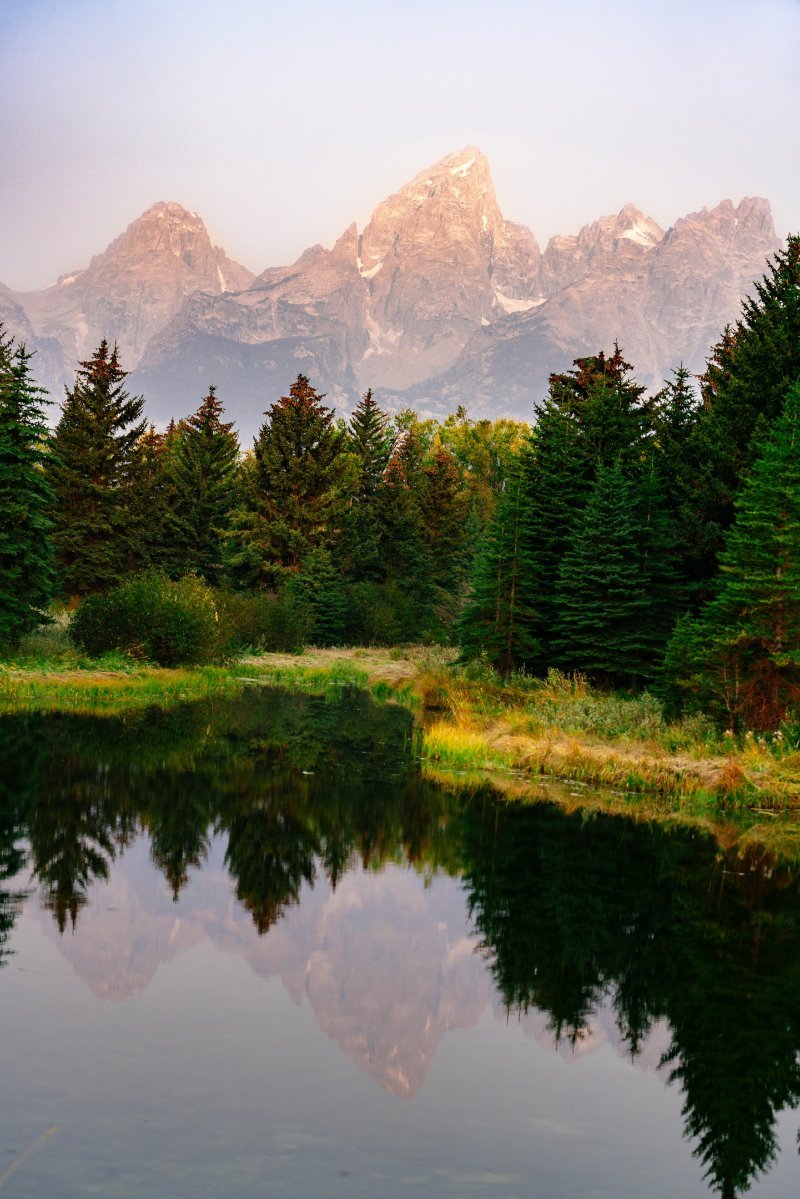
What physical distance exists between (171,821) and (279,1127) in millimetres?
10847

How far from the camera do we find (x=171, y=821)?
716 inches

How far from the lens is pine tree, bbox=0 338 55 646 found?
39438 millimetres

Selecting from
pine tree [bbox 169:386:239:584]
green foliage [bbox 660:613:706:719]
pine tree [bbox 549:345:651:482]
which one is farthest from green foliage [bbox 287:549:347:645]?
green foliage [bbox 660:613:706:719]

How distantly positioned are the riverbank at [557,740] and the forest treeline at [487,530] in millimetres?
1717

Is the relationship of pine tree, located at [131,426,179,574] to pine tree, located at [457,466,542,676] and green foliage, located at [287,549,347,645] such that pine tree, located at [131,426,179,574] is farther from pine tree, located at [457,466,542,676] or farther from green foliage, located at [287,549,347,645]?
pine tree, located at [457,466,542,676]

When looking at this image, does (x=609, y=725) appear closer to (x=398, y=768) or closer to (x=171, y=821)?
(x=398, y=768)

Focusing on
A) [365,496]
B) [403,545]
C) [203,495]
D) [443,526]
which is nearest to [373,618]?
[403,545]

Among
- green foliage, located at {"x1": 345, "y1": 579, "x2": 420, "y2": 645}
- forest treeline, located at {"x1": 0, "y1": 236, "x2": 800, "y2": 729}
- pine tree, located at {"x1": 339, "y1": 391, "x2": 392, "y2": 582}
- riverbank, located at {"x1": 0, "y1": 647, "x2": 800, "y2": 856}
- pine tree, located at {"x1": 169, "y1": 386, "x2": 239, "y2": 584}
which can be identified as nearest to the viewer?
riverbank, located at {"x1": 0, "y1": 647, "x2": 800, "y2": 856}

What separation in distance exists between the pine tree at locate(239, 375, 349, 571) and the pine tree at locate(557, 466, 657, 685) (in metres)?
34.9

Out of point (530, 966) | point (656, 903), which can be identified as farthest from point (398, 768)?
point (530, 966)

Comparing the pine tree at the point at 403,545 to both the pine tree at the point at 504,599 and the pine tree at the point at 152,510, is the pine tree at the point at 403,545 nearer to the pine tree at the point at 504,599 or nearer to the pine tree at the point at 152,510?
the pine tree at the point at 152,510

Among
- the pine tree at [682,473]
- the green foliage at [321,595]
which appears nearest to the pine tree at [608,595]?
the pine tree at [682,473]

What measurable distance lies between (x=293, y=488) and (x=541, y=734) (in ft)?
162

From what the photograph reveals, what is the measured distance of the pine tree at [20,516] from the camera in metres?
39.4
